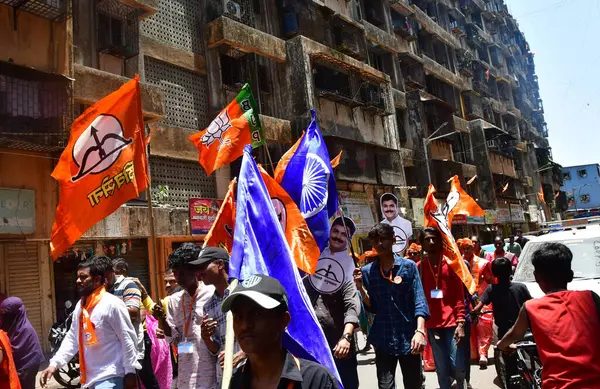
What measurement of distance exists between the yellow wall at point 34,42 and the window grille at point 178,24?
3611 millimetres

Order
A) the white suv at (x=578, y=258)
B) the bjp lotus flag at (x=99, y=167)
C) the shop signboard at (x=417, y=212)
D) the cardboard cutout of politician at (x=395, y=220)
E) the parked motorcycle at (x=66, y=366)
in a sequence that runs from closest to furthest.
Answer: the bjp lotus flag at (x=99, y=167), the white suv at (x=578, y=258), the cardboard cutout of politician at (x=395, y=220), the parked motorcycle at (x=66, y=366), the shop signboard at (x=417, y=212)

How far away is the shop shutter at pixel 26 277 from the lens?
36.8 feet

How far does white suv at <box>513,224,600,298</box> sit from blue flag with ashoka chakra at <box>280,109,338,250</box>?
2763mm

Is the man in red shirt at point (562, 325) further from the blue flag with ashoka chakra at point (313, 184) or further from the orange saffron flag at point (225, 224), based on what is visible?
the orange saffron flag at point (225, 224)

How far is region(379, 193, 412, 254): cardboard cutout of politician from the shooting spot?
7492mm

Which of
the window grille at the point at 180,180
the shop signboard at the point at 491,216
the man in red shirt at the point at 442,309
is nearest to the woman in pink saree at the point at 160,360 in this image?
the man in red shirt at the point at 442,309

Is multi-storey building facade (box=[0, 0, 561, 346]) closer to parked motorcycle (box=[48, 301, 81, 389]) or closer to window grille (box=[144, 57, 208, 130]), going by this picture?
window grille (box=[144, 57, 208, 130])

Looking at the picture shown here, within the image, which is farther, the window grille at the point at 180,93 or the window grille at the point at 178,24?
the window grille at the point at 178,24

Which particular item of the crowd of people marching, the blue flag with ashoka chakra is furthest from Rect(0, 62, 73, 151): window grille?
the blue flag with ashoka chakra

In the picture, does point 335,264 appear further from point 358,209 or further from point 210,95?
point 358,209

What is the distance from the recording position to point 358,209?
21781 millimetres

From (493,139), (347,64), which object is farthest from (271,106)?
(493,139)

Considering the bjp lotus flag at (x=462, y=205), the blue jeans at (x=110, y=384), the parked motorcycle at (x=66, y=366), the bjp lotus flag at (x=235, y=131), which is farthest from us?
the bjp lotus flag at (x=462, y=205)

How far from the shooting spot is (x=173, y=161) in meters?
15.2
